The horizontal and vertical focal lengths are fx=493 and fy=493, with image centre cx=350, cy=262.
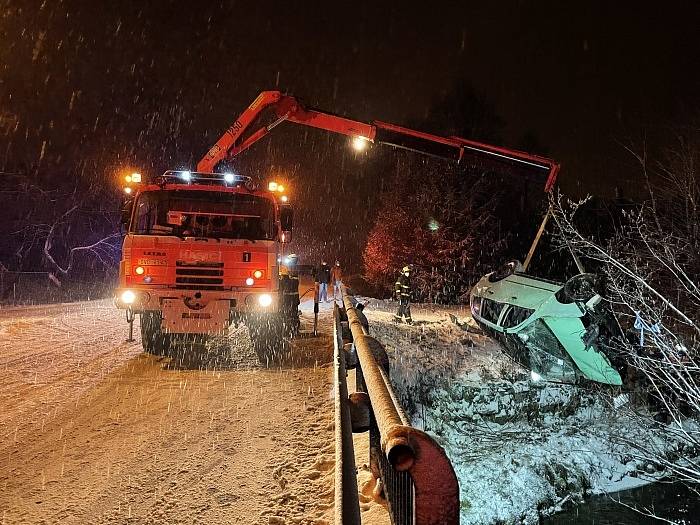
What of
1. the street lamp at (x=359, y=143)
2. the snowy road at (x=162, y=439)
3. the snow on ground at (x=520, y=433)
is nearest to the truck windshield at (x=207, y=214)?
the snowy road at (x=162, y=439)

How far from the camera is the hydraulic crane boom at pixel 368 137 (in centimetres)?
984

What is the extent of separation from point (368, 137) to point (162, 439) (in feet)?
24.5

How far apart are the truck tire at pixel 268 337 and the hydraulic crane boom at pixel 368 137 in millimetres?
4652

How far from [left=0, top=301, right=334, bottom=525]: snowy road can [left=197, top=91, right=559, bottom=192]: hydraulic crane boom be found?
4.92m

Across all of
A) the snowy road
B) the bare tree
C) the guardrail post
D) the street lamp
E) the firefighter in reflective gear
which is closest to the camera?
the guardrail post

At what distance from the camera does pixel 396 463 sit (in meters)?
1.59

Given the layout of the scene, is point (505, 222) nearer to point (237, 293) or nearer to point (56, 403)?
point (237, 293)

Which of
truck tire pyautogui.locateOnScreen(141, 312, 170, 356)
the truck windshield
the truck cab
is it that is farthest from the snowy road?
the truck windshield

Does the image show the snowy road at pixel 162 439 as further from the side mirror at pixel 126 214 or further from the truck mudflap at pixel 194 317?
the side mirror at pixel 126 214

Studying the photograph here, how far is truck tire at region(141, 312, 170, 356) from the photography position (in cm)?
783

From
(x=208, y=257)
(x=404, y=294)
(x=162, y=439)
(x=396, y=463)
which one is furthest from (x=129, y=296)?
(x=404, y=294)

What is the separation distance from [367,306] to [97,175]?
17375mm

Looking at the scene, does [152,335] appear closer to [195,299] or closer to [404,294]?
[195,299]

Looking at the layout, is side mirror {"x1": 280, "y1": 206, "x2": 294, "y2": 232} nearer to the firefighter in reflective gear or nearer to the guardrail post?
the guardrail post
